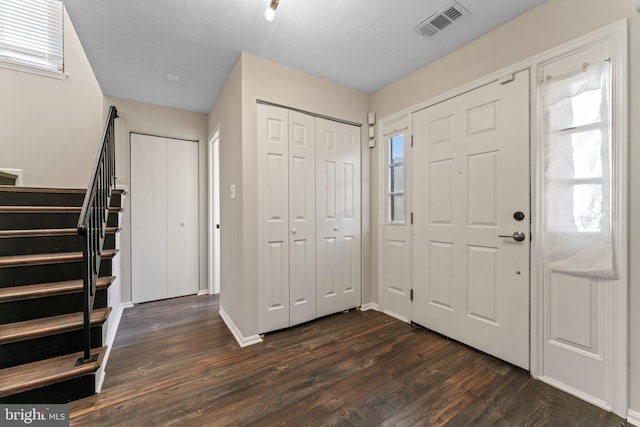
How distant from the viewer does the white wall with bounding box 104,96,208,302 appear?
3.12 meters

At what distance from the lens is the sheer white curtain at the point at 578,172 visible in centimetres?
148

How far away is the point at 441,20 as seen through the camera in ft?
6.20

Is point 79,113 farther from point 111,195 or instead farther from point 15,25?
point 111,195

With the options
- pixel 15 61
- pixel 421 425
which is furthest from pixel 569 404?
pixel 15 61

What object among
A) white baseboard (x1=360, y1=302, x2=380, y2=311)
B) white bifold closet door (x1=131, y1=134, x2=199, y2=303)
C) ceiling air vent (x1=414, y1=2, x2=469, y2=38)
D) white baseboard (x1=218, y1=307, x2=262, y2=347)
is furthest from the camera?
white bifold closet door (x1=131, y1=134, x2=199, y2=303)

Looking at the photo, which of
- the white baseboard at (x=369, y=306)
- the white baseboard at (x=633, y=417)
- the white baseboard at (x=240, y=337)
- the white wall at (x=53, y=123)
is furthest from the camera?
the white baseboard at (x=369, y=306)

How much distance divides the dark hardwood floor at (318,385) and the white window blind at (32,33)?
3160mm

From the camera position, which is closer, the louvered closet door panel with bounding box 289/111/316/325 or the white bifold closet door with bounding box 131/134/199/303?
the louvered closet door panel with bounding box 289/111/316/325

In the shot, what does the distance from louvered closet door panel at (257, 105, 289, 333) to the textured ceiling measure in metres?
0.57

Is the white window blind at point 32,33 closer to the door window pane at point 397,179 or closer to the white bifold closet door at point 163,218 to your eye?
the white bifold closet door at point 163,218

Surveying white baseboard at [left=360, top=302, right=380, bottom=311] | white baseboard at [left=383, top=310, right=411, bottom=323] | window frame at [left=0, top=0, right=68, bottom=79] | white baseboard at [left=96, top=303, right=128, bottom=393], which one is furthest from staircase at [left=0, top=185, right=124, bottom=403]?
white baseboard at [left=383, top=310, right=411, bottom=323]

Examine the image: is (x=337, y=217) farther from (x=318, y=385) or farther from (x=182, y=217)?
(x=182, y=217)

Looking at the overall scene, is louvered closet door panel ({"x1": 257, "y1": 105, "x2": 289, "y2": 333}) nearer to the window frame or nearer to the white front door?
the white front door

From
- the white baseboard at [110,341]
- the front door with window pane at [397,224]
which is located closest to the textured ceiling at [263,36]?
the front door with window pane at [397,224]
